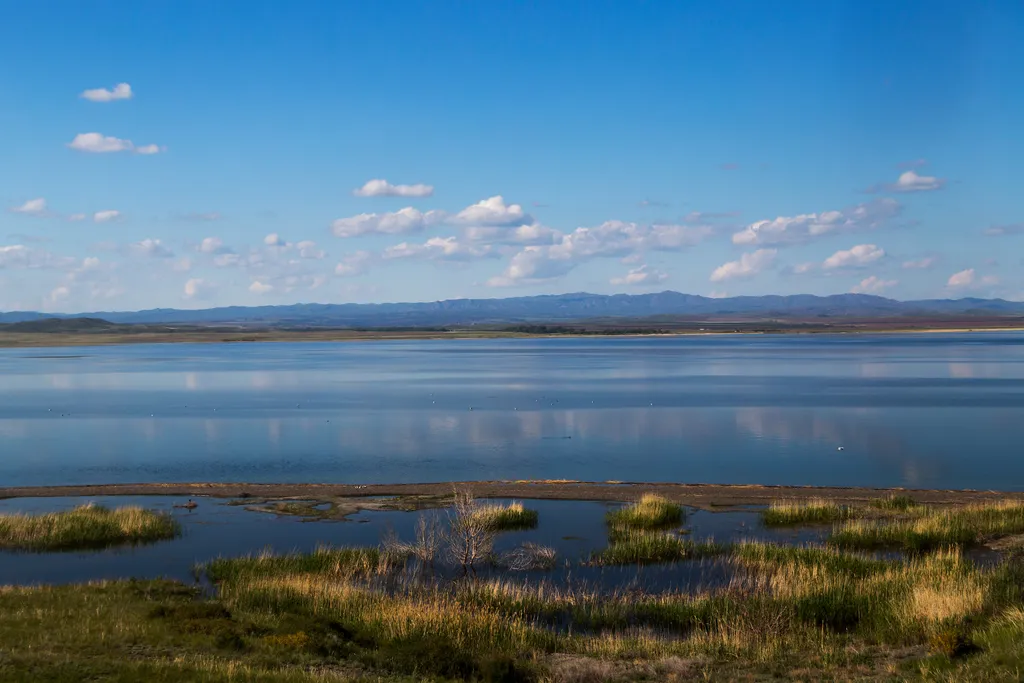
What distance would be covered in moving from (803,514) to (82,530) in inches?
694

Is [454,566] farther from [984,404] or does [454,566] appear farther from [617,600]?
[984,404]

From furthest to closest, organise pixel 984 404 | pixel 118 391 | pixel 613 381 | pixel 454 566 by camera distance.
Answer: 1. pixel 613 381
2. pixel 118 391
3. pixel 984 404
4. pixel 454 566

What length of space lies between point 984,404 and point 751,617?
44.5 m

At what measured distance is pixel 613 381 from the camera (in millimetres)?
72375

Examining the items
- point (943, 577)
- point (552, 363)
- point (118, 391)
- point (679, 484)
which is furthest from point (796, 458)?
point (552, 363)

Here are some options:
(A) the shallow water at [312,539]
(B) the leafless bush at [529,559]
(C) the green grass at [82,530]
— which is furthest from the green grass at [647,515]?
(C) the green grass at [82,530]

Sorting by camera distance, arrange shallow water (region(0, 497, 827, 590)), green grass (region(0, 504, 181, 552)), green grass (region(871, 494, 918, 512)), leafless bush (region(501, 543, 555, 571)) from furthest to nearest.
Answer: green grass (region(871, 494, 918, 512)) < green grass (region(0, 504, 181, 552)) < leafless bush (region(501, 543, 555, 571)) < shallow water (region(0, 497, 827, 590))

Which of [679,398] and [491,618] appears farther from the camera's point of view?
[679,398]

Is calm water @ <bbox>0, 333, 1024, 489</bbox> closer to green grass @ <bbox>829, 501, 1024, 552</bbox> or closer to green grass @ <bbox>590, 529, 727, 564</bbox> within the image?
green grass @ <bbox>829, 501, 1024, 552</bbox>

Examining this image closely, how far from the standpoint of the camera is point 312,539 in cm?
2153

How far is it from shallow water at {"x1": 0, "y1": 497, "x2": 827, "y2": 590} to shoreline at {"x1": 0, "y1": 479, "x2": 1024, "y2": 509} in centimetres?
95

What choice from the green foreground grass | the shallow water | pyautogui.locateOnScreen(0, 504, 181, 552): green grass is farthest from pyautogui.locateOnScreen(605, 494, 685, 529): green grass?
pyautogui.locateOnScreen(0, 504, 181, 552): green grass

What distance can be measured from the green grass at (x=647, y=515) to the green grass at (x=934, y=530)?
158 inches

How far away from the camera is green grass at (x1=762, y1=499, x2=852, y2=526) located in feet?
74.6
